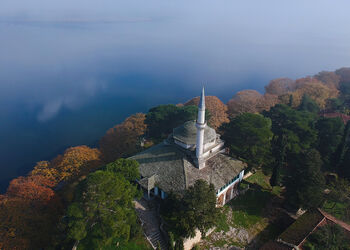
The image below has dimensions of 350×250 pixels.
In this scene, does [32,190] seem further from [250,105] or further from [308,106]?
[308,106]

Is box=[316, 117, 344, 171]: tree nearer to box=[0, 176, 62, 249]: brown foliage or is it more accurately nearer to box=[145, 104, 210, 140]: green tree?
box=[145, 104, 210, 140]: green tree

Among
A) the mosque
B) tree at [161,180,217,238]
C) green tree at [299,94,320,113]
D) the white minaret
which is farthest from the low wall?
green tree at [299,94,320,113]

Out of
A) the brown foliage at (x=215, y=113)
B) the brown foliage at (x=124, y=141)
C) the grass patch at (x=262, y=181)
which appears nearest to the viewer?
the grass patch at (x=262, y=181)

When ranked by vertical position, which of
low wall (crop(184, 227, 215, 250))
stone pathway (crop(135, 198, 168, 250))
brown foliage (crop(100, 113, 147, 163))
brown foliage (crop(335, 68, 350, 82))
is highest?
brown foliage (crop(335, 68, 350, 82))

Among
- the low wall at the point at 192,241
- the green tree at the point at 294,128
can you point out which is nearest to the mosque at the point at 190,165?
the low wall at the point at 192,241

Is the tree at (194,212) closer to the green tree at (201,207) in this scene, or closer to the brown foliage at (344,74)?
the green tree at (201,207)

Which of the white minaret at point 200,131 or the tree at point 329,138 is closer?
the white minaret at point 200,131
